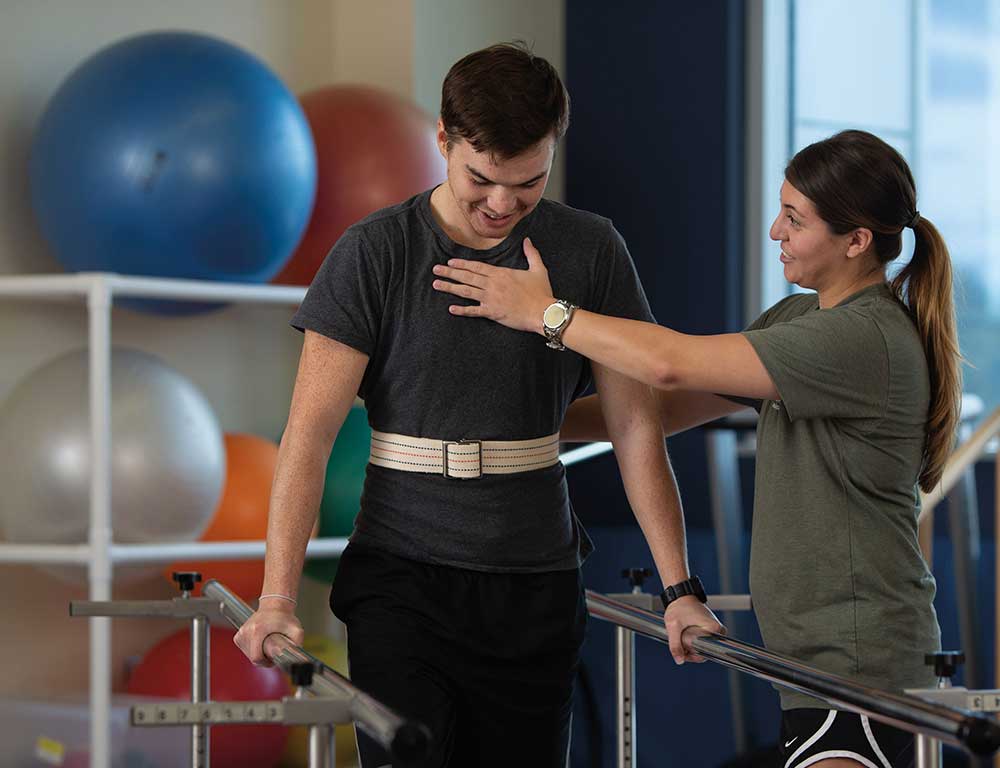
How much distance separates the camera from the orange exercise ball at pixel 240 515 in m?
3.22

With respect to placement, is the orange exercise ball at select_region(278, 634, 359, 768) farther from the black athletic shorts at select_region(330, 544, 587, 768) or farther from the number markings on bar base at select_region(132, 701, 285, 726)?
the number markings on bar base at select_region(132, 701, 285, 726)

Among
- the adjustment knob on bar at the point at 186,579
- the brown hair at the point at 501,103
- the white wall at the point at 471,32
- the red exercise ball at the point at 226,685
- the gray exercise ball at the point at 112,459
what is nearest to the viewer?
the brown hair at the point at 501,103

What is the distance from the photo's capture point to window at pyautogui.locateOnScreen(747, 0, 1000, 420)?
4309 mm

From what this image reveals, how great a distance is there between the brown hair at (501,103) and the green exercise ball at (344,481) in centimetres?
188

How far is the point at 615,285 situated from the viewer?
5.62 feet

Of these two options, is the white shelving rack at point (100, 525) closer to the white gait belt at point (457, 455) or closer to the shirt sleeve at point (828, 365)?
Answer: the white gait belt at point (457, 455)

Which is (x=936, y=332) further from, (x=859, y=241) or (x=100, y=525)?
(x=100, y=525)

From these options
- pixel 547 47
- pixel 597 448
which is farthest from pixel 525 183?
pixel 547 47

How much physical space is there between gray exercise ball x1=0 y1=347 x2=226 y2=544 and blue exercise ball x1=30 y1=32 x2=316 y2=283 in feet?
0.90

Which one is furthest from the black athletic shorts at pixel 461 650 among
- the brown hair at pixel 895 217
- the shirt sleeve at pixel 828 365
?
the brown hair at pixel 895 217

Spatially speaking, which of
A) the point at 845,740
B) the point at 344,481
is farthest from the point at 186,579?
the point at 344,481

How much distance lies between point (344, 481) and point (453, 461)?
5.81ft

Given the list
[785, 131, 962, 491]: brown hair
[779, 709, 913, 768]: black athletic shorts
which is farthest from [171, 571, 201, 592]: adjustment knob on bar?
[785, 131, 962, 491]: brown hair

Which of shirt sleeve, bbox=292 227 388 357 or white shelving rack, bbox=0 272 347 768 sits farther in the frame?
white shelving rack, bbox=0 272 347 768
